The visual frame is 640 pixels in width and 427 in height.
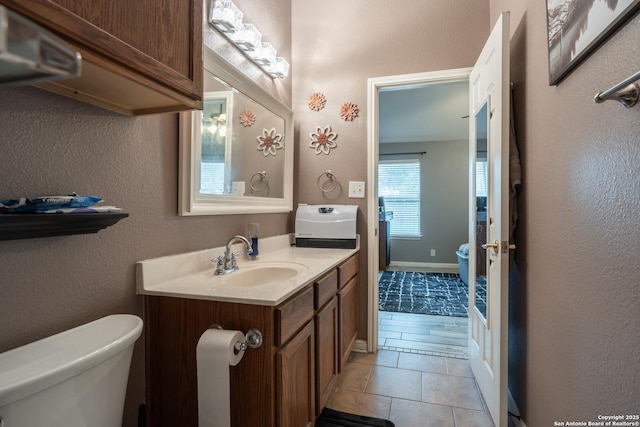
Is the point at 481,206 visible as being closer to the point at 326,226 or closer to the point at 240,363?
the point at 326,226

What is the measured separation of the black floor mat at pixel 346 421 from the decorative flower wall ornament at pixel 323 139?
1.73 metres

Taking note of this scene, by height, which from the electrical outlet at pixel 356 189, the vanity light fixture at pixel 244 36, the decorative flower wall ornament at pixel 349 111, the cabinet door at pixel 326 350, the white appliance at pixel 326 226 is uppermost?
the vanity light fixture at pixel 244 36

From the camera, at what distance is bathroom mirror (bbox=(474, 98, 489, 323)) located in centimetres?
174

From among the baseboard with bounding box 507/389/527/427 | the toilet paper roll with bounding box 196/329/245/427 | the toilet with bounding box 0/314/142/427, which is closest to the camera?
the toilet with bounding box 0/314/142/427

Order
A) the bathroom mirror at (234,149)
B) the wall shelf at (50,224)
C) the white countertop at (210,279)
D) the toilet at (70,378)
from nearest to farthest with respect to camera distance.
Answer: the toilet at (70,378) → the wall shelf at (50,224) → the white countertop at (210,279) → the bathroom mirror at (234,149)

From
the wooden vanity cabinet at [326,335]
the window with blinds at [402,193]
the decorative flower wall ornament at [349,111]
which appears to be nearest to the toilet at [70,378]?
the wooden vanity cabinet at [326,335]

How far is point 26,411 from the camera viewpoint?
1.91 ft

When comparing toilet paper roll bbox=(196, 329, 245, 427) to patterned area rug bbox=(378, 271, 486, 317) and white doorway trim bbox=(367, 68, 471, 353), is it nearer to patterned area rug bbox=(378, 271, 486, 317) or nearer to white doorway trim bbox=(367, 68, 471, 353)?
white doorway trim bbox=(367, 68, 471, 353)

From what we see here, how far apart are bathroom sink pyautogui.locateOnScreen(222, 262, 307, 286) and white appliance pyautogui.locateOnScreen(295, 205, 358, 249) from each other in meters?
0.64

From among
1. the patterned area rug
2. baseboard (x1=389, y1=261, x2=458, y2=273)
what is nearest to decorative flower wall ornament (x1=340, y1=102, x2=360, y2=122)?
the patterned area rug

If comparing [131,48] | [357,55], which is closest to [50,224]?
[131,48]

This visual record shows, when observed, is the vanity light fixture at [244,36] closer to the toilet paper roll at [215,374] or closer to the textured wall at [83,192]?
the textured wall at [83,192]

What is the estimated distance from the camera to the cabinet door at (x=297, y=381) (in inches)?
41.1

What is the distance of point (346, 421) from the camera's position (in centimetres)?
156
